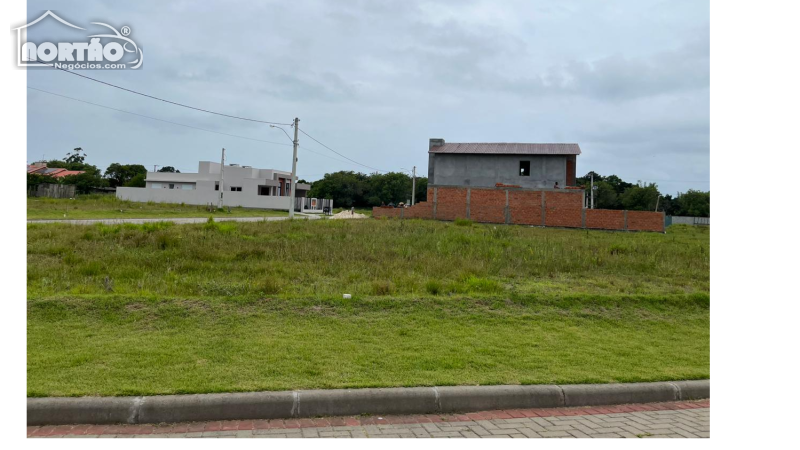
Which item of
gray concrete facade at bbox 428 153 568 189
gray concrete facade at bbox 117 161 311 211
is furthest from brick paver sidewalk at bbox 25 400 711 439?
gray concrete facade at bbox 117 161 311 211

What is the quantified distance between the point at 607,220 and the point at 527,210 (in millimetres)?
5963

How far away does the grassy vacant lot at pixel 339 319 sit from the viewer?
5.47 metres

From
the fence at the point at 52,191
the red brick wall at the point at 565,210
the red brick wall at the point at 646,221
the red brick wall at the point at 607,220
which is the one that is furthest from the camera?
the fence at the point at 52,191

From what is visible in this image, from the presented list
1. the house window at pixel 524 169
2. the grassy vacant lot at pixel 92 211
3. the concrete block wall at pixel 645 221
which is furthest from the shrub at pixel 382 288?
the house window at pixel 524 169

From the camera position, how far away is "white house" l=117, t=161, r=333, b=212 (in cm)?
5744

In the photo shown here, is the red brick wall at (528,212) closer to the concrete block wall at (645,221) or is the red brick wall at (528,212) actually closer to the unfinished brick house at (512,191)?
the unfinished brick house at (512,191)

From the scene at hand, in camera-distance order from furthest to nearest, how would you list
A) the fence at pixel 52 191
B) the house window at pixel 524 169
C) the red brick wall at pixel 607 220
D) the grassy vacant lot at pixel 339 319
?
the fence at pixel 52 191, the house window at pixel 524 169, the red brick wall at pixel 607 220, the grassy vacant lot at pixel 339 319

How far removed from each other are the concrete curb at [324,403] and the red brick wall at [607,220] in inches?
1388

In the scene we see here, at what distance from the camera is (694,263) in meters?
15.3

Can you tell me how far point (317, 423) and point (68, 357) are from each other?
3.15 m

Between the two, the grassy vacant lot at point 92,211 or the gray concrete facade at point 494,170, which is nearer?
the grassy vacant lot at point 92,211
